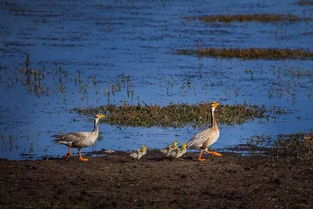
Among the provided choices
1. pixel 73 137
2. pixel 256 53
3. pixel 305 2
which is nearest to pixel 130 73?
pixel 256 53

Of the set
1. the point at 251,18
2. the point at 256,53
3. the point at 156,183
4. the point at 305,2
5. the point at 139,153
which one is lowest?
the point at 156,183

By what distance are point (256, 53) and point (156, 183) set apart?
872 inches

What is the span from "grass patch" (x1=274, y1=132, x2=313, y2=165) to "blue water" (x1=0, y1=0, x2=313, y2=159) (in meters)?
1.03

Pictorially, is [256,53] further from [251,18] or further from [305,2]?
[305,2]

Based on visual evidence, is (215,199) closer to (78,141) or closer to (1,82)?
(78,141)

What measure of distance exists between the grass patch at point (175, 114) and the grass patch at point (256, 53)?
12011mm

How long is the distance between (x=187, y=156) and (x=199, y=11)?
41722mm

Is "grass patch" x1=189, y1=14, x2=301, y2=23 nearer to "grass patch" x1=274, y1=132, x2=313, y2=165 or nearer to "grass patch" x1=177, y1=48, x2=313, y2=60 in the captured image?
"grass patch" x1=177, y1=48, x2=313, y2=60

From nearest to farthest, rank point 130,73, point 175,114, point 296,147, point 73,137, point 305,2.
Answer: point 73,137
point 296,147
point 175,114
point 130,73
point 305,2

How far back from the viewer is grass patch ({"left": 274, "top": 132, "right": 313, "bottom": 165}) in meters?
16.8

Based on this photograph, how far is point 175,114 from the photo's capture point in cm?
2223

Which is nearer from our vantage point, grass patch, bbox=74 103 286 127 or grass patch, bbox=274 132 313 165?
grass patch, bbox=274 132 313 165

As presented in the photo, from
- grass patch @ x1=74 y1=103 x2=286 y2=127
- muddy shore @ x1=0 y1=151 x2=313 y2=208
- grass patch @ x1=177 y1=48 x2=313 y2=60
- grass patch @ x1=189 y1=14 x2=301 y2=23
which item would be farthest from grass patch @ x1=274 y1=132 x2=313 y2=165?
grass patch @ x1=189 y1=14 x2=301 y2=23

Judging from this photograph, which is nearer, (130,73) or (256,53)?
(130,73)
